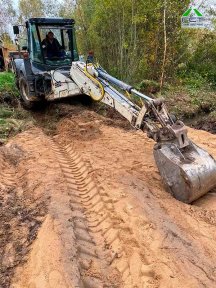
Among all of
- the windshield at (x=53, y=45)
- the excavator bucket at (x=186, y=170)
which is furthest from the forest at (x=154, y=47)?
the excavator bucket at (x=186, y=170)

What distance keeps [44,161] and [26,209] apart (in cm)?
135

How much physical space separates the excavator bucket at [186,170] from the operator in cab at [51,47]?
462cm

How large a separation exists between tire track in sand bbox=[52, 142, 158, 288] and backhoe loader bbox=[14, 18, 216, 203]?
924mm

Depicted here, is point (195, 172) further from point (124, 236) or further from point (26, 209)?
point (26, 209)

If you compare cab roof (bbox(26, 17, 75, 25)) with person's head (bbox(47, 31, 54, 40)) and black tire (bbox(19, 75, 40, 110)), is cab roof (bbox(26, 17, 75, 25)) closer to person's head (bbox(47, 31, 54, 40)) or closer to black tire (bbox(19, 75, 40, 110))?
person's head (bbox(47, 31, 54, 40))

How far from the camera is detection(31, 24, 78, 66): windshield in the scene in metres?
7.79

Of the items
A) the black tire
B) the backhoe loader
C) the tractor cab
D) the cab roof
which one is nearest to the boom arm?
the backhoe loader

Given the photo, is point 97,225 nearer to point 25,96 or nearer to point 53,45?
point 53,45

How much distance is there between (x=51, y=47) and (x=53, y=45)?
0.07 m

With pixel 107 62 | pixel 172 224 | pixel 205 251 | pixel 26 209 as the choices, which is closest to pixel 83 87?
pixel 26 209

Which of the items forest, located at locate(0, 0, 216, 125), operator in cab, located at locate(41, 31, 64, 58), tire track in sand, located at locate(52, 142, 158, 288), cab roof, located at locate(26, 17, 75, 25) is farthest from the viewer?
forest, located at locate(0, 0, 216, 125)

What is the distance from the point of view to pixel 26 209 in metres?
4.20

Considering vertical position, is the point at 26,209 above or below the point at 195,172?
below
